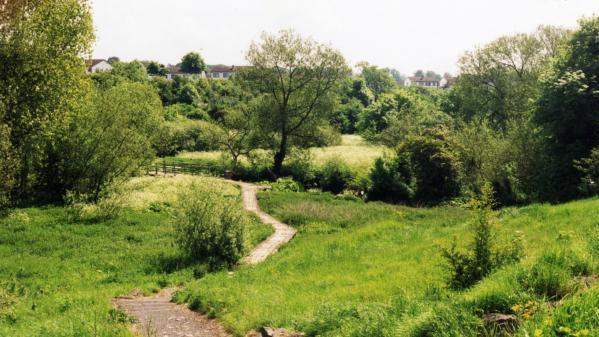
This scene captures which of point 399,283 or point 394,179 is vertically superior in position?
point 394,179

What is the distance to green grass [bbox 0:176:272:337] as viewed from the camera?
11312 millimetres

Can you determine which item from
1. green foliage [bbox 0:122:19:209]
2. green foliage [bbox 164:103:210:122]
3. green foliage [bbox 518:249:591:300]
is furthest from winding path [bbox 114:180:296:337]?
green foliage [bbox 164:103:210:122]

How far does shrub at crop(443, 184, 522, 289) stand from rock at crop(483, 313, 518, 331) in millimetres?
2575

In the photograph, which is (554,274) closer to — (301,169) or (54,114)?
(54,114)

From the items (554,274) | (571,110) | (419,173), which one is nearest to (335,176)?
(419,173)

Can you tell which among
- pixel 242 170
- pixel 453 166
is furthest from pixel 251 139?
pixel 453 166

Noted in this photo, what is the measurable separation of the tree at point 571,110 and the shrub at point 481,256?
48.0 feet

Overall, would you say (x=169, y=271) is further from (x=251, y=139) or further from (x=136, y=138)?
(x=251, y=139)

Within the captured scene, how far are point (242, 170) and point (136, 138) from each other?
16281mm

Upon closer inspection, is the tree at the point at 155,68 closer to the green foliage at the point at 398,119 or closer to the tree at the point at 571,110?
the green foliage at the point at 398,119

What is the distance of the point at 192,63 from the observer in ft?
420

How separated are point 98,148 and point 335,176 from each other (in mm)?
18934

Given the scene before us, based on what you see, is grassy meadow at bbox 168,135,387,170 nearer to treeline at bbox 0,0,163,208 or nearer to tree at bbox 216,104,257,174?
tree at bbox 216,104,257,174

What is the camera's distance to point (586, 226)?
→ 1216 centimetres
